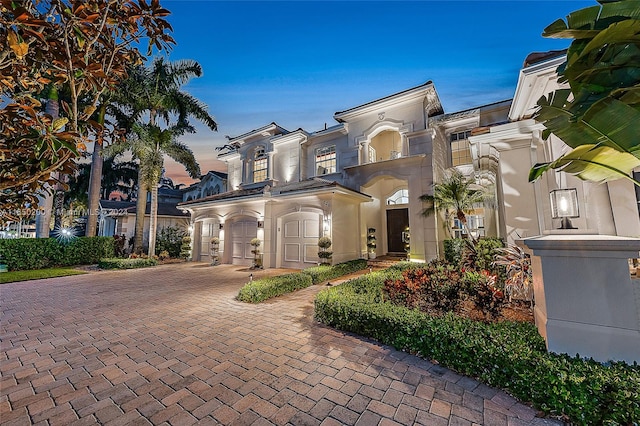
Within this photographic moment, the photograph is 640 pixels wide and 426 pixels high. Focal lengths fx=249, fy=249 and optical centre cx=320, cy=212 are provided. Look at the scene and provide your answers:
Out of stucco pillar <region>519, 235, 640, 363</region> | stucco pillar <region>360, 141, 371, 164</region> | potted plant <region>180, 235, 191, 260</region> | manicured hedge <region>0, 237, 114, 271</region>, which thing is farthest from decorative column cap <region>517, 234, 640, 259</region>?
manicured hedge <region>0, 237, 114, 271</region>

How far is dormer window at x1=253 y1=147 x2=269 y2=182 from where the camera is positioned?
19.2 meters

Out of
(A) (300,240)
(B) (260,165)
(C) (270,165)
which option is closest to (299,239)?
(A) (300,240)

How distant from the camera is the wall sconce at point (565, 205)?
4.32m

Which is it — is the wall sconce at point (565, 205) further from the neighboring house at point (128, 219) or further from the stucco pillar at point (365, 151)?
the neighboring house at point (128, 219)

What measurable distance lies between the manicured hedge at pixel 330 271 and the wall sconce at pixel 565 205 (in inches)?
275

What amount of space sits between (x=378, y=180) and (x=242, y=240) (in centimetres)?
928

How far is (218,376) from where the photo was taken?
338 cm

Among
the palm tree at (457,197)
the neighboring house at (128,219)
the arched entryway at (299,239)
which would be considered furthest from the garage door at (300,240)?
the neighboring house at (128,219)

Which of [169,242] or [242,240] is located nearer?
[242,240]

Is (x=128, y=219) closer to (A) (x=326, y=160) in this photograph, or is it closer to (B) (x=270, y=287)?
(A) (x=326, y=160)

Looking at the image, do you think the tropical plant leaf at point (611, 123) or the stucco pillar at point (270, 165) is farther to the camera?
the stucco pillar at point (270, 165)

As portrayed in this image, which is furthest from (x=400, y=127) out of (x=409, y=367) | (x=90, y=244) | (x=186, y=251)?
(x=90, y=244)

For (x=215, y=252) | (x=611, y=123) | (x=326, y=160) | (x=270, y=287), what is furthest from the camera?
(x=326, y=160)

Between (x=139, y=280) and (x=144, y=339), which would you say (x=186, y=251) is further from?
(x=144, y=339)
